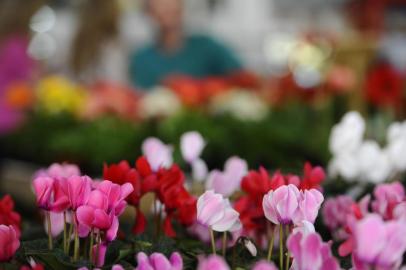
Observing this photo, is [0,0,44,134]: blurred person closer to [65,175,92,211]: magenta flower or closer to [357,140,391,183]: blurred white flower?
[357,140,391,183]: blurred white flower

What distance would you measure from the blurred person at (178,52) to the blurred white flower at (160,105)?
135 cm

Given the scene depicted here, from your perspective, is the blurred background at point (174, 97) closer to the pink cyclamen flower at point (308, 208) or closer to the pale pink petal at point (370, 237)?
the pink cyclamen flower at point (308, 208)

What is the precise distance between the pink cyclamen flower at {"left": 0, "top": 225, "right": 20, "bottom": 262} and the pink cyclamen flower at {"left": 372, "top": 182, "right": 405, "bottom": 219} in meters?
0.32

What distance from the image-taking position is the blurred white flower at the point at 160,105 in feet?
7.63

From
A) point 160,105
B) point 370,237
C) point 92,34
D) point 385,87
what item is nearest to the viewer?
point 370,237

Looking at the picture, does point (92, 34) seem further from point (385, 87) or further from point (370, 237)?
point (370, 237)

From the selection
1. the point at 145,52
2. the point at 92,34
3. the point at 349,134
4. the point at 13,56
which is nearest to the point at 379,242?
the point at 349,134

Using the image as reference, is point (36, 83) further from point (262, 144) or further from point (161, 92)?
point (262, 144)

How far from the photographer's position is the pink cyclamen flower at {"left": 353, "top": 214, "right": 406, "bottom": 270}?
443mm

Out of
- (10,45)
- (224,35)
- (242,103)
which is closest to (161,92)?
(242,103)

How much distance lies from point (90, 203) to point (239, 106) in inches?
71.7

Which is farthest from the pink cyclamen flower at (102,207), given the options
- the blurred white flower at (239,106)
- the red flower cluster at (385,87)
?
the blurred white flower at (239,106)

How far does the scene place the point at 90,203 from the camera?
565 millimetres

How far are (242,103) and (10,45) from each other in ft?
3.61
